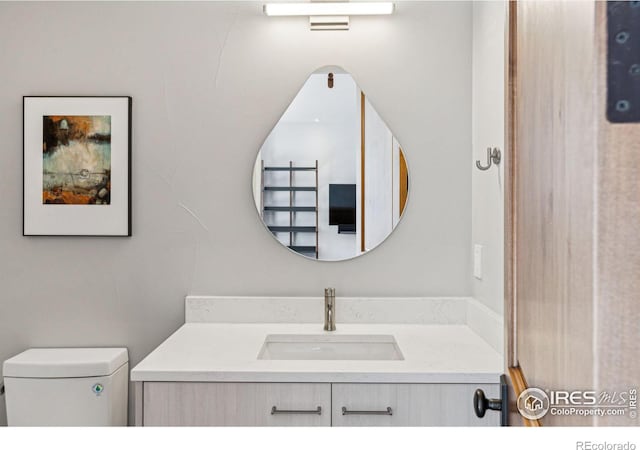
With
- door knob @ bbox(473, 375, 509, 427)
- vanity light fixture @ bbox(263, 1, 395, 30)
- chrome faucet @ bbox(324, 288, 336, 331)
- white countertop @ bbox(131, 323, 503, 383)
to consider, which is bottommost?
white countertop @ bbox(131, 323, 503, 383)

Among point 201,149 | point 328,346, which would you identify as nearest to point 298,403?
point 328,346

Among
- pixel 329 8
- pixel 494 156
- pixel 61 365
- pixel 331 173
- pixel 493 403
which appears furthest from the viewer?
pixel 331 173

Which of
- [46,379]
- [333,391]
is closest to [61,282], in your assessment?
[46,379]

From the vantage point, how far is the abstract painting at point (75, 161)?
6.49ft

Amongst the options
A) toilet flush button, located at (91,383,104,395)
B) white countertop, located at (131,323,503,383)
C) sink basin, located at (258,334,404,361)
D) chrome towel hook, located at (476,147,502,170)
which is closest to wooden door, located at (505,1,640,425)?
white countertop, located at (131,323,503,383)

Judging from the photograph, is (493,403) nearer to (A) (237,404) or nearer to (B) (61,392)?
(A) (237,404)

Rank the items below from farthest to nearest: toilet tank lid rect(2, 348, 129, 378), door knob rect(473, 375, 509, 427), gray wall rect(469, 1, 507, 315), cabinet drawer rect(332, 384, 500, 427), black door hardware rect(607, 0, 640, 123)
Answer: toilet tank lid rect(2, 348, 129, 378), gray wall rect(469, 1, 507, 315), cabinet drawer rect(332, 384, 500, 427), door knob rect(473, 375, 509, 427), black door hardware rect(607, 0, 640, 123)

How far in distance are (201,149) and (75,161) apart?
483mm

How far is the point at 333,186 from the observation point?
204 cm

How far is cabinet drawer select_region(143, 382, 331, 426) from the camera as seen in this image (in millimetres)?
1387

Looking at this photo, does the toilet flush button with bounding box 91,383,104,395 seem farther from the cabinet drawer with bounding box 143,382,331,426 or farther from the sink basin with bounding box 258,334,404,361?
the sink basin with bounding box 258,334,404,361

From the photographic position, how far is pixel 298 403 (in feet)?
4.56

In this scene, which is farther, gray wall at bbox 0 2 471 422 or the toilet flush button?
gray wall at bbox 0 2 471 422

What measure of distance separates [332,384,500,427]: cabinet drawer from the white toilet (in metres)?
0.86
